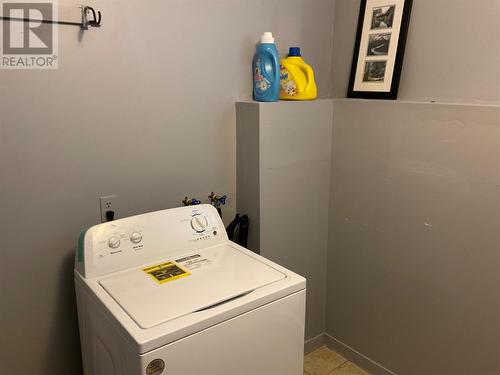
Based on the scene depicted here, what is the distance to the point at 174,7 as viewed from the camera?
1.69m

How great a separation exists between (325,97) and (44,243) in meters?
1.44

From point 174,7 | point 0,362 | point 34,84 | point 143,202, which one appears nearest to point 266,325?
point 143,202

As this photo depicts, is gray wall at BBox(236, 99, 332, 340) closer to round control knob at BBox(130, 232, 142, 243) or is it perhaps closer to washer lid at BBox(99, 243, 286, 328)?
washer lid at BBox(99, 243, 286, 328)

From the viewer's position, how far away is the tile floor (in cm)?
218

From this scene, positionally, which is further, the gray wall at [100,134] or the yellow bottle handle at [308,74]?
the yellow bottle handle at [308,74]

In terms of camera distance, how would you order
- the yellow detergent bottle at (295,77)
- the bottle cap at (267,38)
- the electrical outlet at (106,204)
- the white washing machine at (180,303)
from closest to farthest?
the white washing machine at (180,303) < the electrical outlet at (106,204) < the bottle cap at (267,38) < the yellow detergent bottle at (295,77)

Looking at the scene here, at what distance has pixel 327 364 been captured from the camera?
7.34 ft

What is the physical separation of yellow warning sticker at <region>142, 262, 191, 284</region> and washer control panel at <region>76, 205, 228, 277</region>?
56 mm

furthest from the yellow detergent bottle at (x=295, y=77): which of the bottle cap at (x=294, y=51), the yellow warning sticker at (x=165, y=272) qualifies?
the yellow warning sticker at (x=165, y=272)

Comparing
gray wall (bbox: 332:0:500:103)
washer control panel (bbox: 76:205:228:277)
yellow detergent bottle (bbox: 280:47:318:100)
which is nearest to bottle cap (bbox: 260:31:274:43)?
yellow detergent bottle (bbox: 280:47:318:100)

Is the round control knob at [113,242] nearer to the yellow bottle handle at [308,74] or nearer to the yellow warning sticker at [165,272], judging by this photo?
the yellow warning sticker at [165,272]

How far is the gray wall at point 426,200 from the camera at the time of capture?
1.65 meters

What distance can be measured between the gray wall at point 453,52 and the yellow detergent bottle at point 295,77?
0.40 metres

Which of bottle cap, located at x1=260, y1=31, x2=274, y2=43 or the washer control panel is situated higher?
bottle cap, located at x1=260, y1=31, x2=274, y2=43
